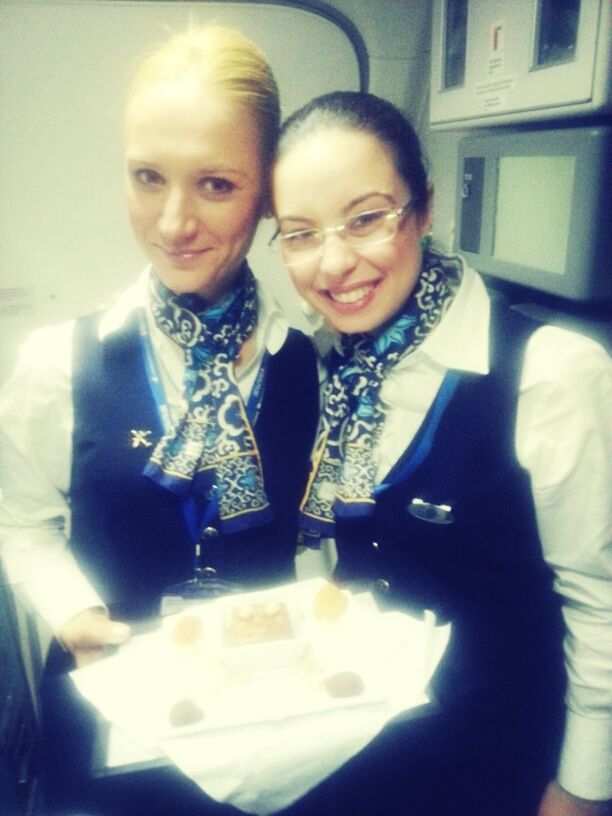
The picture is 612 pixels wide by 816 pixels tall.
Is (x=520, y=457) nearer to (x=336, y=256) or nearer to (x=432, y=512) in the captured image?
(x=432, y=512)

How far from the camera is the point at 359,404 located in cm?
103

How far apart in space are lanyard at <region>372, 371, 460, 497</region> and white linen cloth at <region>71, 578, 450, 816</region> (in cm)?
18

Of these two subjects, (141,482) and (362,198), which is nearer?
(362,198)

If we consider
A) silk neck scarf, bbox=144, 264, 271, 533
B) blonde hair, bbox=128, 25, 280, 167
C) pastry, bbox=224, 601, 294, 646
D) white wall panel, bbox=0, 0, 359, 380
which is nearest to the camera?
pastry, bbox=224, 601, 294, 646

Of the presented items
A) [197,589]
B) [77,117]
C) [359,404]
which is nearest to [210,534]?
[197,589]

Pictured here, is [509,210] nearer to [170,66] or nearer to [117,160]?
[170,66]

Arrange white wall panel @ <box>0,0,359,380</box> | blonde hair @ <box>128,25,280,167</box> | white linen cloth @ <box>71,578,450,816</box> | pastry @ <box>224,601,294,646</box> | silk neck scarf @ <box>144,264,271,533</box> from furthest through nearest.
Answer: white wall panel @ <box>0,0,359,380</box> < silk neck scarf @ <box>144,264,271,533</box> < blonde hair @ <box>128,25,280,167</box> < pastry @ <box>224,601,294,646</box> < white linen cloth @ <box>71,578,450,816</box>

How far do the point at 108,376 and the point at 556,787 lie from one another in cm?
87

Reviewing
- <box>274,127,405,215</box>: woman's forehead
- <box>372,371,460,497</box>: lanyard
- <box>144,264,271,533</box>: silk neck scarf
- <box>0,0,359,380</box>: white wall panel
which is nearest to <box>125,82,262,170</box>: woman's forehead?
<box>274,127,405,215</box>: woman's forehead

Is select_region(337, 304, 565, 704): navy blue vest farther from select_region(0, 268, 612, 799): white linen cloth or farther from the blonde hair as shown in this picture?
the blonde hair

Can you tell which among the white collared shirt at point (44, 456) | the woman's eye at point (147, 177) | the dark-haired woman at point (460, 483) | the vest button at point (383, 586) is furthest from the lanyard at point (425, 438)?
the woman's eye at point (147, 177)

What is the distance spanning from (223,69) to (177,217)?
0.21m

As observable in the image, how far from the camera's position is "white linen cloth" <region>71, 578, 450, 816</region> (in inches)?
28.7

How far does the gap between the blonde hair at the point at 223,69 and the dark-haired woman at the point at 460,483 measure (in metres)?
0.06
